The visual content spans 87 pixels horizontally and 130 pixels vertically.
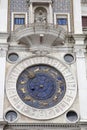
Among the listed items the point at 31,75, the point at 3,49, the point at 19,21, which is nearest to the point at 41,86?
the point at 31,75

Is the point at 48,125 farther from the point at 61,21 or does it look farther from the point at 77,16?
the point at 77,16

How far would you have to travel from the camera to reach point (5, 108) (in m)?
16.2

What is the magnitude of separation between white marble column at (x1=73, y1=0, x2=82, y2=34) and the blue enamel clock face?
2224 millimetres

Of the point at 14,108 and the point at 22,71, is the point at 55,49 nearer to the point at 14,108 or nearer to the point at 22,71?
the point at 22,71

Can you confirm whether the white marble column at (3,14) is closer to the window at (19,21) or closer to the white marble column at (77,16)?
the window at (19,21)

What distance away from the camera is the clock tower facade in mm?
16109

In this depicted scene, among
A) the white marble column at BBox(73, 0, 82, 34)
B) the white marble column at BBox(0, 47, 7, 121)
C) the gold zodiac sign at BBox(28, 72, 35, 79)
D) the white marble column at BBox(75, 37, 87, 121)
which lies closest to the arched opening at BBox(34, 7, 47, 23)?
the white marble column at BBox(73, 0, 82, 34)

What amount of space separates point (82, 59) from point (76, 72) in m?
0.67

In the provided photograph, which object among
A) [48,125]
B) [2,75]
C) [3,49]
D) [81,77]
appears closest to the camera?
[48,125]

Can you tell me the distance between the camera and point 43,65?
1739cm

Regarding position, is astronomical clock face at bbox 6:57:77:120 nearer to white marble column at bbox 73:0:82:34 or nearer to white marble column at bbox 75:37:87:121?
white marble column at bbox 75:37:87:121

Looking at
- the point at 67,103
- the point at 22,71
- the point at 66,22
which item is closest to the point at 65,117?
the point at 67,103

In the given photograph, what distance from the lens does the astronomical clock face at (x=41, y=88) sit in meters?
16.3

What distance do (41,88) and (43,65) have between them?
115cm
